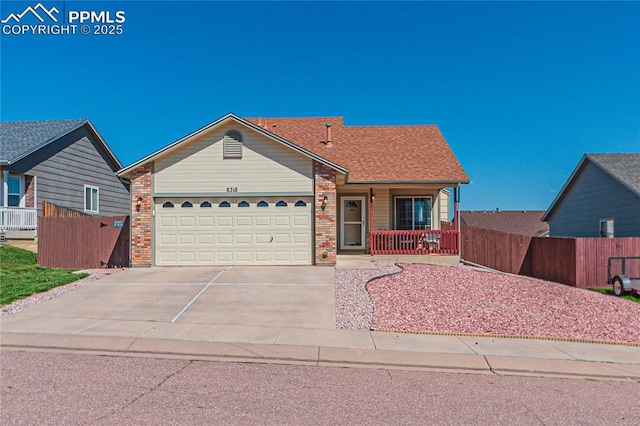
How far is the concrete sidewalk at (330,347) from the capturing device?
7.00 metres

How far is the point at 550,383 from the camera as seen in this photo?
631 cm

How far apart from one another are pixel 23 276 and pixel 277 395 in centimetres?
1172

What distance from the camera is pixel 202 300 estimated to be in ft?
36.1

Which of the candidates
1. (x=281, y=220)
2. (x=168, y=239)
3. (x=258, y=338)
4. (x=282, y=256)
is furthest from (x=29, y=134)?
(x=258, y=338)

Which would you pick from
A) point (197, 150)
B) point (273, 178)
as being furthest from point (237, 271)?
point (197, 150)

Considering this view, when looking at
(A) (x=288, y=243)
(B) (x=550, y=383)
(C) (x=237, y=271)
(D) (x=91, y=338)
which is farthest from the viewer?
(A) (x=288, y=243)

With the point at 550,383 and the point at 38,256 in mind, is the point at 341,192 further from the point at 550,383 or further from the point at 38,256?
the point at 550,383

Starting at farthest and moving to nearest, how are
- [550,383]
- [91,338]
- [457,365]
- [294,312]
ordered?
1. [294,312]
2. [91,338]
3. [457,365]
4. [550,383]

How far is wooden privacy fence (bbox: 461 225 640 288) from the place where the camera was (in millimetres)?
15688

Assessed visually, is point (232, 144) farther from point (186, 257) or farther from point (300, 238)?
point (186, 257)

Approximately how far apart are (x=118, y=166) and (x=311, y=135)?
1362 centimetres

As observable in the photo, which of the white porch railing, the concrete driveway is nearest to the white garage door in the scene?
the concrete driveway

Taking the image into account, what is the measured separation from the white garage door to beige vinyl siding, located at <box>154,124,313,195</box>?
0.46m

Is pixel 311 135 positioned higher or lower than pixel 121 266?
higher
